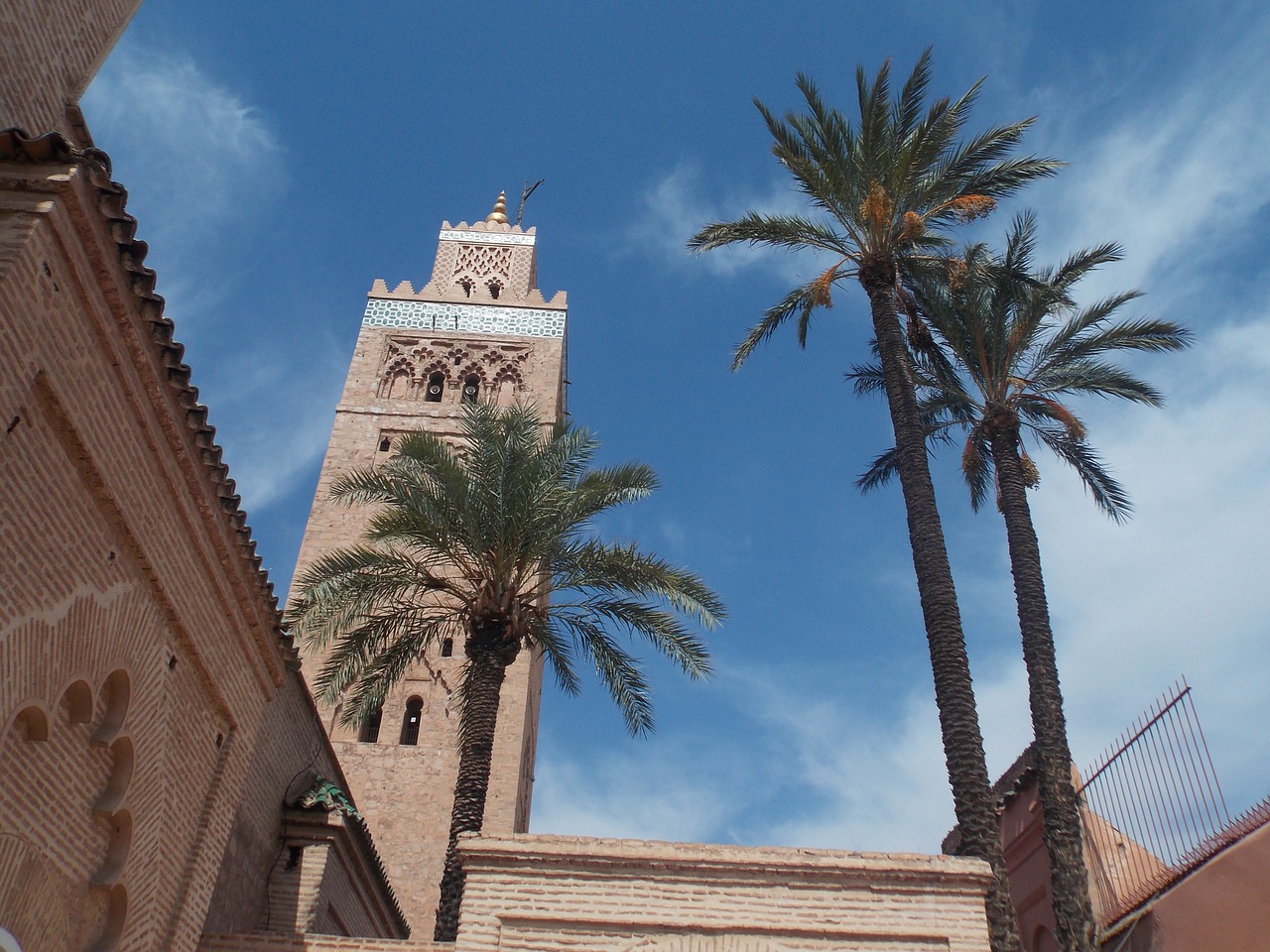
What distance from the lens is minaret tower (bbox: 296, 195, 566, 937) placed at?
2005cm

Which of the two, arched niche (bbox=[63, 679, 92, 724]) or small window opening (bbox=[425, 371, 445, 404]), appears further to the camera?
small window opening (bbox=[425, 371, 445, 404])

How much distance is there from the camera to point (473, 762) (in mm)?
11461

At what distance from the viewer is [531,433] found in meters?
13.3

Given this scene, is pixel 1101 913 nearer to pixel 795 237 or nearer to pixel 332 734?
pixel 795 237

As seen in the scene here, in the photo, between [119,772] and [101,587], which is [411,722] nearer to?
[119,772]

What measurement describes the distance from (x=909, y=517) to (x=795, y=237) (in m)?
3.97

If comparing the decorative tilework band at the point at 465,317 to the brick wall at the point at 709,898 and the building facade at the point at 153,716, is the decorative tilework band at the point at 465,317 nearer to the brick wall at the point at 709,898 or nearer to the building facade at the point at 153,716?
the building facade at the point at 153,716

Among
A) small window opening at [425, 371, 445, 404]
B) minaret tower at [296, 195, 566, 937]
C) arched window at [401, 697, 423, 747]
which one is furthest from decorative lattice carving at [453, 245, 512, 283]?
arched window at [401, 697, 423, 747]

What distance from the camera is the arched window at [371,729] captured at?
21.1 metres

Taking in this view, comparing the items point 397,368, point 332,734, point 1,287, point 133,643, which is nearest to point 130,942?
point 133,643

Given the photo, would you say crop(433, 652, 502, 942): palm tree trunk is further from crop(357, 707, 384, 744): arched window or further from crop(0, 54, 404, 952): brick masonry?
crop(357, 707, 384, 744): arched window

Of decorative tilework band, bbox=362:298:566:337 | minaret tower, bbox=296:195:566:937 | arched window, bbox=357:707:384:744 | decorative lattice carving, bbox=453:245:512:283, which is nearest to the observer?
minaret tower, bbox=296:195:566:937

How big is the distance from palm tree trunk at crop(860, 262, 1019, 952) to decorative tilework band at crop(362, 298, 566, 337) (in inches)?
603

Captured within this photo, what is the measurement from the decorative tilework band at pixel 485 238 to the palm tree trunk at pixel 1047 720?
20.0m
